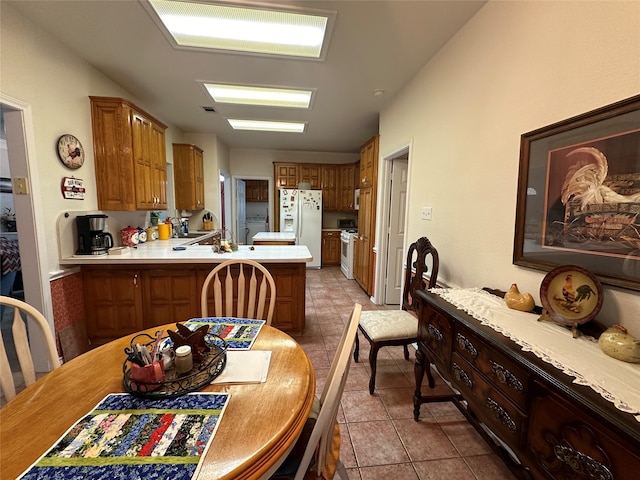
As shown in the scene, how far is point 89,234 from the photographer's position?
2.49 meters

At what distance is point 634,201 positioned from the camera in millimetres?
985

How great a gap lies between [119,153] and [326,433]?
3.21 m

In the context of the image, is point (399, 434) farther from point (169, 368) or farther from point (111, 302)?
point (111, 302)

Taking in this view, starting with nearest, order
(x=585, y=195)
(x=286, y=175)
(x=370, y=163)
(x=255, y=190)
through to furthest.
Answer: (x=585, y=195), (x=370, y=163), (x=286, y=175), (x=255, y=190)

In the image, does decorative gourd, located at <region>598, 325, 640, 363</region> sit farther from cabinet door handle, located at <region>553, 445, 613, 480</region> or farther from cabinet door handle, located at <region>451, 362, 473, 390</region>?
cabinet door handle, located at <region>451, 362, 473, 390</region>

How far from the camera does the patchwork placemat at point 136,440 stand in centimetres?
65

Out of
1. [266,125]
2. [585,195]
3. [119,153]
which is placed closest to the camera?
[585,195]

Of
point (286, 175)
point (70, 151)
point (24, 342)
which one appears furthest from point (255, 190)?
point (24, 342)

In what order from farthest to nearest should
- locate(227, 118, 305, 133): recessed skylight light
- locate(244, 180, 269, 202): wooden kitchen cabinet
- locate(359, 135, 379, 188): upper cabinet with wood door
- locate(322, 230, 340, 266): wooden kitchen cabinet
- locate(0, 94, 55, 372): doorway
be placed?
locate(244, 180, 269, 202): wooden kitchen cabinet
locate(322, 230, 340, 266): wooden kitchen cabinet
locate(227, 118, 305, 133): recessed skylight light
locate(359, 135, 379, 188): upper cabinet with wood door
locate(0, 94, 55, 372): doorway

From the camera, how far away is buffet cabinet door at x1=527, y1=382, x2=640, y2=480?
2.17 ft

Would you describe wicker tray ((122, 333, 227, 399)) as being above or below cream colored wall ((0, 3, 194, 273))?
below

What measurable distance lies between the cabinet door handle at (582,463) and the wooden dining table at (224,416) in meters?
0.78

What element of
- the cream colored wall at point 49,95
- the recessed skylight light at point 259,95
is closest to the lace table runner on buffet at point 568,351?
the recessed skylight light at point 259,95

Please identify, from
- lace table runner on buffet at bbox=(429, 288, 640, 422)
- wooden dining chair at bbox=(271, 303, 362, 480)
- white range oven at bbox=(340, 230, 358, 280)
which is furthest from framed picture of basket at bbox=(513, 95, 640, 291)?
white range oven at bbox=(340, 230, 358, 280)
